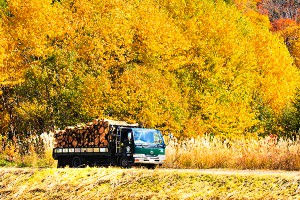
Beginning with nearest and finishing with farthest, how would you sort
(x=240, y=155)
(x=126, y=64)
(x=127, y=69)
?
(x=240, y=155)
(x=127, y=69)
(x=126, y=64)

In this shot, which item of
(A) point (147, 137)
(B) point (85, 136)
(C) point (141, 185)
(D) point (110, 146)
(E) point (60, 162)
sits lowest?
(C) point (141, 185)

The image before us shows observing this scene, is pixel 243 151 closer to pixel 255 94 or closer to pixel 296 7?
pixel 255 94

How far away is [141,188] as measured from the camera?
11.9 meters

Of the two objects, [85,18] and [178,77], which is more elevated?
[85,18]

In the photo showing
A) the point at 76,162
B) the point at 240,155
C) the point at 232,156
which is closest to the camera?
the point at 240,155

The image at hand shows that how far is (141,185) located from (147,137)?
816cm

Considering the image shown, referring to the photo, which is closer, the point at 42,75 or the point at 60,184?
the point at 60,184

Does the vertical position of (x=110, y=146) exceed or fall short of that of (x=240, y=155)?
it exceeds it

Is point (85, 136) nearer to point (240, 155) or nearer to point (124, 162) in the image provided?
point (124, 162)

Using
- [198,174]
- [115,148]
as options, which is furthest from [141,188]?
[115,148]

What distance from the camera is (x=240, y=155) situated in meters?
17.9

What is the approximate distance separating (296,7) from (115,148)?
4841 inches

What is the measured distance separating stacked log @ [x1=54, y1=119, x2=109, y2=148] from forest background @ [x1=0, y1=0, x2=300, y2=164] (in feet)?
16.4

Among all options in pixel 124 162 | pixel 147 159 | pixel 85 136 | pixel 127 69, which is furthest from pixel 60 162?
pixel 127 69
